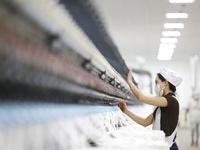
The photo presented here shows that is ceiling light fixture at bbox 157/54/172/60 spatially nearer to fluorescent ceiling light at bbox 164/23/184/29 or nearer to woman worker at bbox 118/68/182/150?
fluorescent ceiling light at bbox 164/23/184/29

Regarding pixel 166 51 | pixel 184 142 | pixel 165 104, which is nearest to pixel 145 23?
pixel 184 142

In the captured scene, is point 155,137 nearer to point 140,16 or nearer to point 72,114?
point 72,114

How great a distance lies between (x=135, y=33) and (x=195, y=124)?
329cm

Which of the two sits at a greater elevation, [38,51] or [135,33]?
[135,33]

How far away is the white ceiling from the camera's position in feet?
21.0

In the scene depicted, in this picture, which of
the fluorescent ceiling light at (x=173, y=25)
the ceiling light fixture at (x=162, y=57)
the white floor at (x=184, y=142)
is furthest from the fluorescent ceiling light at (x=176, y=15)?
the ceiling light fixture at (x=162, y=57)

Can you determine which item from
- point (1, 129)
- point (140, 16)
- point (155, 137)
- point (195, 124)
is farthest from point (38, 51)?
point (195, 124)

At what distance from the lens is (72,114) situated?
3.01ft

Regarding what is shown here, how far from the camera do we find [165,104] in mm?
2334

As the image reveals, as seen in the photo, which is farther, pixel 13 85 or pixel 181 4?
pixel 181 4

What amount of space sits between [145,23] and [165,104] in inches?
233

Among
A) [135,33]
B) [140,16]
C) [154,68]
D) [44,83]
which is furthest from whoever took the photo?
[154,68]

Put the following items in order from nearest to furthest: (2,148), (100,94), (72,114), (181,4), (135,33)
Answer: (2,148)
(72,114)
(100,94)
(181,4)
(135,33)

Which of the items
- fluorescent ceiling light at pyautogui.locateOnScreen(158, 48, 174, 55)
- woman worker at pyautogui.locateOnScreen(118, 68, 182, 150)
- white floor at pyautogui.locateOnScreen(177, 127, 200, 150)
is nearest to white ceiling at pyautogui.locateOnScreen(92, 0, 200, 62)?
fluorescent ceiling light at pyautogui.locateOnScreen(158, 48, 174, 55)
